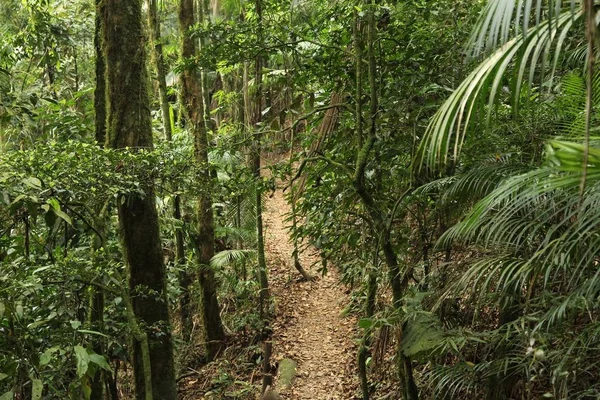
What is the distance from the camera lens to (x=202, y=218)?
26.4 ft

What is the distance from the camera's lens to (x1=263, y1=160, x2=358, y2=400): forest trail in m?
6.88

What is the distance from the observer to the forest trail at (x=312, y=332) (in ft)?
22.6

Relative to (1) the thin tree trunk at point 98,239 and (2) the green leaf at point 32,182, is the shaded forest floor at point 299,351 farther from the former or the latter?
(2) the green leaf at point 32,182

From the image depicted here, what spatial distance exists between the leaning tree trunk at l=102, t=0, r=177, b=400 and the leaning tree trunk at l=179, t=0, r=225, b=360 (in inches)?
94.2

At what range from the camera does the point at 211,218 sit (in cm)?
813

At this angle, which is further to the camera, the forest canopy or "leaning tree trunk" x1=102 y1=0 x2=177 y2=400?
"leaning tree trunk" x1=102 y1=0 x2=177 y2=400

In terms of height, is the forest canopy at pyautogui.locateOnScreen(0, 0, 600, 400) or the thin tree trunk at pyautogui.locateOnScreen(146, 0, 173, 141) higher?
the thin tree trunk at pyautogui.locateOnScreen(146, 0, 173, 141)

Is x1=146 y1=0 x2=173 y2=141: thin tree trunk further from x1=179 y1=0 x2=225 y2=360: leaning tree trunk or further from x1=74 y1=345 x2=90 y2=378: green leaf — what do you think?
x1=74 y1=345 x2=90 y2=378: green leaf

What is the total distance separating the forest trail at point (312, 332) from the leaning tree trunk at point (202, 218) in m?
1.06

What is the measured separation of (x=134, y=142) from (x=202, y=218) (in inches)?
140

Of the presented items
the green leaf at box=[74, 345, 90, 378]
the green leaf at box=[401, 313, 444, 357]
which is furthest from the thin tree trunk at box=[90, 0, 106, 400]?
the green leaf at box=[401, 313, 444, 357]

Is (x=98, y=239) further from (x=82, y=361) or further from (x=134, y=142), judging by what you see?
(x=82, y=361)

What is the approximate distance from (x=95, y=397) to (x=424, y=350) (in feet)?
9.24

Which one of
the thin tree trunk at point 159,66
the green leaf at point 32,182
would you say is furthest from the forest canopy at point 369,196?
the thin tree trunk at point 159,66
